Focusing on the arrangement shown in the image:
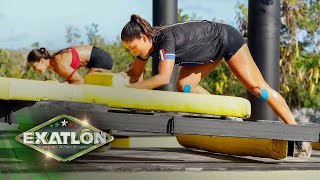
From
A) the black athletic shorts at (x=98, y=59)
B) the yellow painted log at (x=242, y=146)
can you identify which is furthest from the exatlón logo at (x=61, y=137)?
the black athletic shorts at (x=98, y=59)

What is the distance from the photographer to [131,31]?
4.56 metres

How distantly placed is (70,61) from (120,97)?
9.18ft

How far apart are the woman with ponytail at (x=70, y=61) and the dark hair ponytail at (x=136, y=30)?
1.92m

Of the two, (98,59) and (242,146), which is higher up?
(98,59)

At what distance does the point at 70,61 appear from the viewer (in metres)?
6.91

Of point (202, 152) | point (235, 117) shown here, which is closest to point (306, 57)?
point (202, 152)

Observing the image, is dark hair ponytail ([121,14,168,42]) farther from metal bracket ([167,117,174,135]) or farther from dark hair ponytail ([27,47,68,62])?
dark hair ponytail ([27,47,68,62])

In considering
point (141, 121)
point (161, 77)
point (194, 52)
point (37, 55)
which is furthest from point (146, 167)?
point (37, 55)

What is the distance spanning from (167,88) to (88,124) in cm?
504

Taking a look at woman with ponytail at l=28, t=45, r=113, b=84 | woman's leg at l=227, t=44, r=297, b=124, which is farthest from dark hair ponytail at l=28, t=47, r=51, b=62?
woman's leg at l=227, t=44, r=297, b=124

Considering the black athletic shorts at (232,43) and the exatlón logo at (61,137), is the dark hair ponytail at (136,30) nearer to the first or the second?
the black athletic shorts at (232,43)

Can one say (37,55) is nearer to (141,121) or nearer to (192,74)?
(192,74)

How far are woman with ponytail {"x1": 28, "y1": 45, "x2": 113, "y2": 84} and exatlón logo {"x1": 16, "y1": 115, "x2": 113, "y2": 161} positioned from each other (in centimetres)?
229

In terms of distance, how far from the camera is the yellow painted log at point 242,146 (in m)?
4.87
